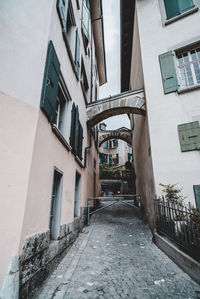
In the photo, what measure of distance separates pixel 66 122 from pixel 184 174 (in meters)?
4.05

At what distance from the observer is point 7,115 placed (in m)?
2.38

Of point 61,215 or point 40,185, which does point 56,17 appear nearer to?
point 40,185

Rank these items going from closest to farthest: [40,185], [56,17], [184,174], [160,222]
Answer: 1. [40,185]
2. [56,17]
3. [160,222]
4. [184,174]

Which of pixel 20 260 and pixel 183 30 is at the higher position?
pixel 183 30

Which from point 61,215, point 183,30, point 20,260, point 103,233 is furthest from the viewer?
point 183,30

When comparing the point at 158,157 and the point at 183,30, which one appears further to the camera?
the point at 183,30

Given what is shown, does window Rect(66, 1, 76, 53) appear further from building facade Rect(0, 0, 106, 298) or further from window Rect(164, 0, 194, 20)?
window Rect(164, 0, 194, 20)

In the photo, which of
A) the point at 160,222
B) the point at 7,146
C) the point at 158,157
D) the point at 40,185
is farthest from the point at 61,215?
the point at 158,157

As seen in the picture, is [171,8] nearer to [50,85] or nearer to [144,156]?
[144,156]

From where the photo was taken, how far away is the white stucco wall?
5.04 metres

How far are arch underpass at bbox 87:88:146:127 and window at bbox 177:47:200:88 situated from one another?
160 centimetres

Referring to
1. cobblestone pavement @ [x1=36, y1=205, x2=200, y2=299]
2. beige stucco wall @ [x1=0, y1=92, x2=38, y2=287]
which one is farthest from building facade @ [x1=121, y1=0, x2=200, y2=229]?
beige stucco wall @ [x1=0, y1=92, x2=38, y2=287]

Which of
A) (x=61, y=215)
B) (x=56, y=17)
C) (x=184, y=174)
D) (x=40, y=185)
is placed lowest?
(x=61, y=215)

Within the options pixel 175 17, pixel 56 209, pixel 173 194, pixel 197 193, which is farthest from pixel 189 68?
pixel 56 209
